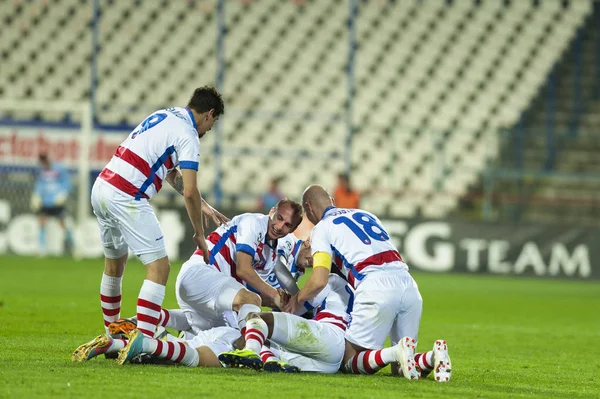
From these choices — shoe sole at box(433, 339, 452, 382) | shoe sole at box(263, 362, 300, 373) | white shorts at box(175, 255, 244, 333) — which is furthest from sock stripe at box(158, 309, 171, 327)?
shoe sole at box(433, 339, 452, 382)

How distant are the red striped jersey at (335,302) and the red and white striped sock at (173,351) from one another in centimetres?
86

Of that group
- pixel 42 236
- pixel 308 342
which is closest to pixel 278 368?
pixel 308 342

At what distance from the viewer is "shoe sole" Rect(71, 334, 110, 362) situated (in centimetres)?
588

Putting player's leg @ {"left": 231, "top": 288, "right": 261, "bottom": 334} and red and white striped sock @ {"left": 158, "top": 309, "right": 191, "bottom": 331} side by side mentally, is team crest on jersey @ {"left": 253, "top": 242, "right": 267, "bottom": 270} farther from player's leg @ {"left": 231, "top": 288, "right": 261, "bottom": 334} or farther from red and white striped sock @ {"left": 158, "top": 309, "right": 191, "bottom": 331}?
red and white striped sock @ {"left": 158, "top": 309, "right": 191, "bottom": 331}

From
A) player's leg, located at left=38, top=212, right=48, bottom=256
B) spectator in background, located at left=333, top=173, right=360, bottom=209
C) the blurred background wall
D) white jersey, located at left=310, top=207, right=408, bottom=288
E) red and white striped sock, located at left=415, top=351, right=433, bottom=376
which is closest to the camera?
red and white striped sock, located at left=415, top=351, right=433, bottom=376

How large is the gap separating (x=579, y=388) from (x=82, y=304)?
615 centimetres

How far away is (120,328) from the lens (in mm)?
6371

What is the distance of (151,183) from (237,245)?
698 mm

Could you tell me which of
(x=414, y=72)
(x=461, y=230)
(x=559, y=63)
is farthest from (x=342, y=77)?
(x=461, y=230)

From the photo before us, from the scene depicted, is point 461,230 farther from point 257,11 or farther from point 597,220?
point 257,11

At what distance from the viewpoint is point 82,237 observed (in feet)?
60.5

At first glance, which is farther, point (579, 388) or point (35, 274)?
point (35, 274)

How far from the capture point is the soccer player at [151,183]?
6.34m

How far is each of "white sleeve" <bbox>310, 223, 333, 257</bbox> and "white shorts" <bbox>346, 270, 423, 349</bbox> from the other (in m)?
0.31
